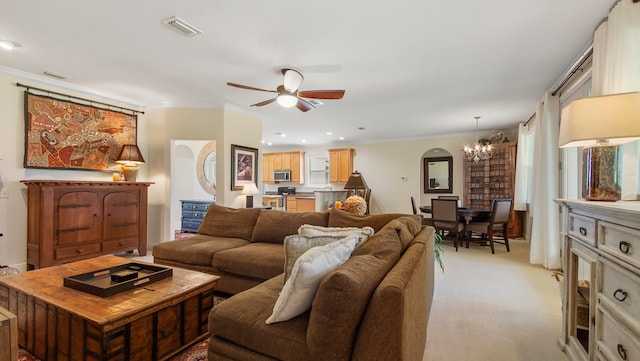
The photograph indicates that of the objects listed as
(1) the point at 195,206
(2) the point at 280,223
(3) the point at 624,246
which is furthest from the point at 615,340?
(1) the point at 195,206

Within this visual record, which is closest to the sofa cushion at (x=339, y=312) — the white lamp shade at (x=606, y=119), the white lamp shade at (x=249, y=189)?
the white lamp shade at (x=606, y=119)

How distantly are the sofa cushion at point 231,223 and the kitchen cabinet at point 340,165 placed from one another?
496 centimetres

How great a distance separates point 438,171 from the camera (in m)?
7.46

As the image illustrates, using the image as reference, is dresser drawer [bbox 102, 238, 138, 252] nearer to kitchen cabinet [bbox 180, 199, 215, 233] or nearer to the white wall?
kitchen cabinet [bbox 180, 199, 215, 233]

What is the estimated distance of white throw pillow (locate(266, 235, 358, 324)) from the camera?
1.28 metres

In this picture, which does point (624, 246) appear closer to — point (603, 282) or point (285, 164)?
point (603, 282)

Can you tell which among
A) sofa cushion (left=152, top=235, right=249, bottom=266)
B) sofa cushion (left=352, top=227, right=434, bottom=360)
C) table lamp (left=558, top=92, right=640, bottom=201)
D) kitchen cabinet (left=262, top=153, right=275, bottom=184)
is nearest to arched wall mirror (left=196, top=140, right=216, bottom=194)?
kitchen cabinet (left=262, top=153, right=275, bottom=184)

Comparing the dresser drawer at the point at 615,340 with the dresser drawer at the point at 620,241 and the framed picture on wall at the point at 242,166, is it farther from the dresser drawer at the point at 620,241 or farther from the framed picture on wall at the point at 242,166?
the framed picture on wall at the point at 242,166

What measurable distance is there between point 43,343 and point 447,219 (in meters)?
5.10

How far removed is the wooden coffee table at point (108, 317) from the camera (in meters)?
1.51

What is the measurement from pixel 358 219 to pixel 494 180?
16.4 feet

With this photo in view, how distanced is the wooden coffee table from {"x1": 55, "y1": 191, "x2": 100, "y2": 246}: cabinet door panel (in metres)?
1.65

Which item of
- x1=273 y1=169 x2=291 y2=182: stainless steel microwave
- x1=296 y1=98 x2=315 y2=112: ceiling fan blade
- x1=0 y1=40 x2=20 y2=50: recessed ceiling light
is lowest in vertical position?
x1=273 y1=169 x2=291 y2=182: stainless steel microwave

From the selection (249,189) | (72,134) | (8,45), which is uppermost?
(8,45)
